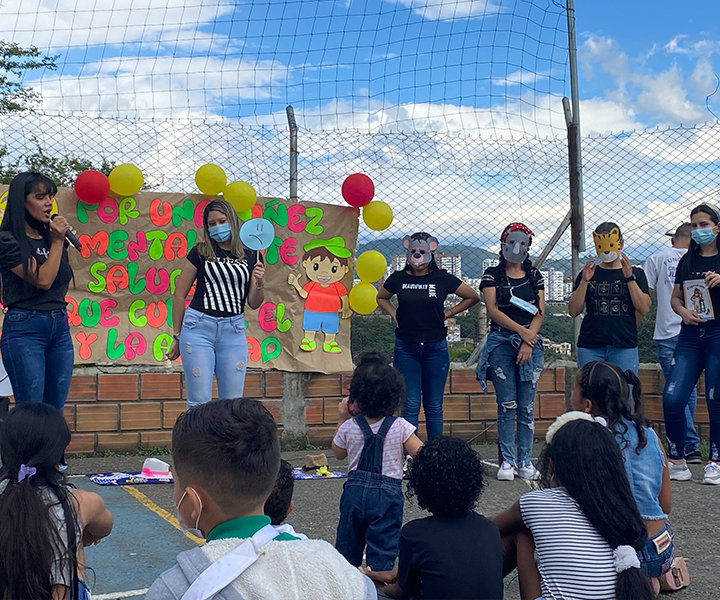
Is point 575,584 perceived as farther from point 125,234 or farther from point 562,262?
point 125,234

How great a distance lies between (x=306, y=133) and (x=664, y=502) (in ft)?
13.4

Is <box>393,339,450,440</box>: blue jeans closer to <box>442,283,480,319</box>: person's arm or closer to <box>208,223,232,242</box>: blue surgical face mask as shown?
<box>442,283,480,319</box>: person's arm

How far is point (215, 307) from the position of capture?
4734 mm

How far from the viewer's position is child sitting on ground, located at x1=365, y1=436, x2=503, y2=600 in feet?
7.81

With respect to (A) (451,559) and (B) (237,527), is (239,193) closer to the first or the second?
(A) (451,559)

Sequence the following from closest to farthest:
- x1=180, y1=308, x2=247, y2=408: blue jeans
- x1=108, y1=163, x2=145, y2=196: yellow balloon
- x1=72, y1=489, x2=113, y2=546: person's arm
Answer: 1. x1=72, y1=489, x2=113, y2=546: person's arm
2. x1=180, y1=308, x2=247, y2=408: blue jeans
3. x1=108, y1=163, x2=145, y2=196: yellow balloon

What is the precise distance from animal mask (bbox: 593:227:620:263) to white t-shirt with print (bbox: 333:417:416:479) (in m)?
2.71

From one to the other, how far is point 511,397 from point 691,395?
A: 1.53m

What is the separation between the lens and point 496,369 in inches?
213

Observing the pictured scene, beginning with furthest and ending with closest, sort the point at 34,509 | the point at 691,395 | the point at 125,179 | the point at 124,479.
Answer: the point at 125,179 → the point at 691,395 → the point at 124,479 → the point at 34,509

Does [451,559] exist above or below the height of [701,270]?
below

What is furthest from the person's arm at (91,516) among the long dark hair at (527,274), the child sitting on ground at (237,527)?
the long dark hair at (527,274)

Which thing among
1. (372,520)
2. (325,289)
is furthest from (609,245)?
(372,520)

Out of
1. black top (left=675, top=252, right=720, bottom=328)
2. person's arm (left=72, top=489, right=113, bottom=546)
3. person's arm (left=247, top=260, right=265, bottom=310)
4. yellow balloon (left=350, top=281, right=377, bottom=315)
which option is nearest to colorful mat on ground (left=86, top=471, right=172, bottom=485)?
person's arm (left=247, top=260, right=265, bottom=310)
